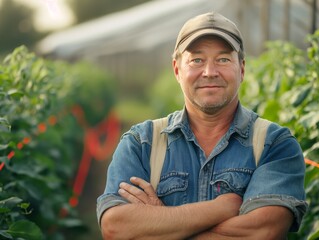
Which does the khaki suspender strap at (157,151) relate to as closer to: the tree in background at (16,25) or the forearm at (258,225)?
the forearm at (258,225)

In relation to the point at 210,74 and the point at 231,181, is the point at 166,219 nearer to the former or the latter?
the point at 231,181

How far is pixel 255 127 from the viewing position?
483cm

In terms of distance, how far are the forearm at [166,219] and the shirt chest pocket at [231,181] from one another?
67 millimetres

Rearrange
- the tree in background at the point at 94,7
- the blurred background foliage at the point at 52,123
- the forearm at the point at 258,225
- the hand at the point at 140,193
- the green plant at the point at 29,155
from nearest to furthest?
the forearm at the point at 258,225, the hand at the point at 140,193, the green plant at the point at 29,155, the blurred background foliage at the point at 52,123, the tree in background at the point at 94,7

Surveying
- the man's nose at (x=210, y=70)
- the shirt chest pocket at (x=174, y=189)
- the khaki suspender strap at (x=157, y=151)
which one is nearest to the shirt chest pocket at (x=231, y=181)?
the shirt chest pocket at (x=174, y=189)

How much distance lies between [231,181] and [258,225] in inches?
10.9

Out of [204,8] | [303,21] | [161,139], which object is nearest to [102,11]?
[204,8]

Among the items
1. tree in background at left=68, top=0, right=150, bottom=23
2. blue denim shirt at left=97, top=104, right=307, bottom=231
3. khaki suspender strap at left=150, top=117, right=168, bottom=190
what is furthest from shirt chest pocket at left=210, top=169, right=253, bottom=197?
tree in background at left=68, top=0, right=150, bottom=23

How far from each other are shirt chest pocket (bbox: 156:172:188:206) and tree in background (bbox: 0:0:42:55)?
51.6 meters

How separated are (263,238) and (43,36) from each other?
54222mm

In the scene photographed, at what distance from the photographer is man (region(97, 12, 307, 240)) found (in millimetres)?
4570

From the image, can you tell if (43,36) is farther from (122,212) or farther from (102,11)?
(122,212)

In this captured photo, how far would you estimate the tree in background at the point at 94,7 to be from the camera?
202ft

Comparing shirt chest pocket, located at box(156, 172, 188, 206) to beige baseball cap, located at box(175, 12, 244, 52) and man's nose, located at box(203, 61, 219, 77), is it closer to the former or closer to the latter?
man's nose, located at box(203, 61, 219, 77)
